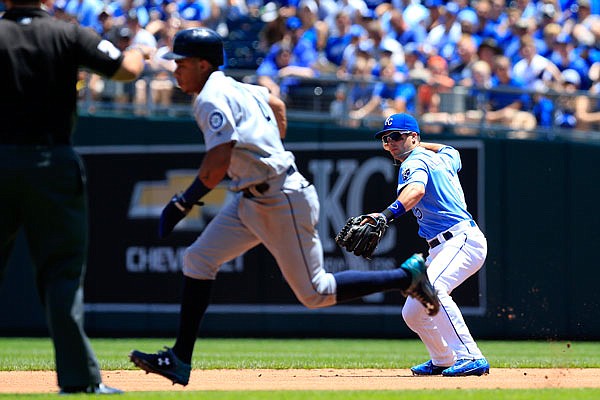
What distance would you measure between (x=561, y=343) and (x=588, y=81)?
10.7 feet

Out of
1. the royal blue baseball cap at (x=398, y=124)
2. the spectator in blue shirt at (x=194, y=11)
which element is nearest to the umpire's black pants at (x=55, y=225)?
the royal blue baseball cap at (x=398, y=124)

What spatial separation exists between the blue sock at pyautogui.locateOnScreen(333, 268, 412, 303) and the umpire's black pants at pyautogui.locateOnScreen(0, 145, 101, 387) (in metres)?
1.56

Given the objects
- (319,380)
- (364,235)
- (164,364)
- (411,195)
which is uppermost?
(411,195)

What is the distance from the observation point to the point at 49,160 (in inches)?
225

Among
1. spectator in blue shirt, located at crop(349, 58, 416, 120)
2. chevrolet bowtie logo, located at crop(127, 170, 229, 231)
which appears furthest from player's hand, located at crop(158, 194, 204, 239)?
chevrolet bowtie logo, located at crop(127, 170, 229, 231)

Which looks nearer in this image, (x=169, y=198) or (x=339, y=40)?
(x=169, y=198)

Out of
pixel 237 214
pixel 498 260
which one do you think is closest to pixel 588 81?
pixel 498 260

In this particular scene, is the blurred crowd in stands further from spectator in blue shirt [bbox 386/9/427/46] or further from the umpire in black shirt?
the umpire in black shirt

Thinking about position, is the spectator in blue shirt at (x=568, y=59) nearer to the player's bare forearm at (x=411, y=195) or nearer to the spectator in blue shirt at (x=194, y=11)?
Answer: the spectator in blue shirt at (x=194, y=11)

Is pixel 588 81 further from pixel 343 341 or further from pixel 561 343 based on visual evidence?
pixel 343 341

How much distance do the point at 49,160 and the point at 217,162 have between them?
0.94 metres

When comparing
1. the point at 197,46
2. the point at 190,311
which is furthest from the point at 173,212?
the point at 197,46

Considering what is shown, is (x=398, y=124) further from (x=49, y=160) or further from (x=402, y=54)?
(x=402, y=54)

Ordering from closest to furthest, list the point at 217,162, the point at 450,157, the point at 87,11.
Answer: the point at 217,162
the point at 450,157
the point at 87,11
